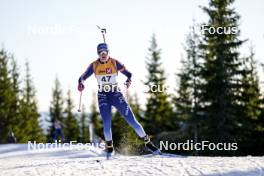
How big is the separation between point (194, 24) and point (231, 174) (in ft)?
104

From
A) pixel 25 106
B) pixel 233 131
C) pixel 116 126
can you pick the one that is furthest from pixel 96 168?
pixel 25 106

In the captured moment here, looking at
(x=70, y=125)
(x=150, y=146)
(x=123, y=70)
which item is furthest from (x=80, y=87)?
(x=70, y=125)

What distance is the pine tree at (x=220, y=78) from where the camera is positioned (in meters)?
27.1

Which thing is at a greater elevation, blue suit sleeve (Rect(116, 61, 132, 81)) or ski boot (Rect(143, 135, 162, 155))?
blue suit sleeve (Rect(116, 61, 132, 81))

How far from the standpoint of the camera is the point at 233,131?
27453mm

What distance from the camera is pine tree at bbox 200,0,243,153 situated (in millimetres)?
27141

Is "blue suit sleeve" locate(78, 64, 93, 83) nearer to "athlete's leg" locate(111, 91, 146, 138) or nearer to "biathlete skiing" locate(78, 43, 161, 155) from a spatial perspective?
"biathlete skiing" locate(78, 43, 161, 155)

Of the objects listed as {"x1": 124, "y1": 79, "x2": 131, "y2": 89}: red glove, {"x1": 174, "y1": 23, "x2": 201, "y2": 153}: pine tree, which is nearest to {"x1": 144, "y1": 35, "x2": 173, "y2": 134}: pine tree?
{"x1": 174, "y1": 23, "x2": 201, "y2": 153}: pine tree

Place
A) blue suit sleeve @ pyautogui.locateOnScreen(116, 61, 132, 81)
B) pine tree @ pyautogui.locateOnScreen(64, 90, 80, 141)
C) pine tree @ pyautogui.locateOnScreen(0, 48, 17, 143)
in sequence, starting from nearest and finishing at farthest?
blue suit sleeve @ pyautogui.locateOnScreen(116, 61, 132, 81), pine tree @ pyautogui.locateOnScreen(0, 48, 17, 143), pine tree @ pyautogui.locateOnScreen(64, 90, 80, 141)

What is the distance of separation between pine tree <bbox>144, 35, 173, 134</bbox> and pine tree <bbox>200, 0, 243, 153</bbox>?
1325 cm

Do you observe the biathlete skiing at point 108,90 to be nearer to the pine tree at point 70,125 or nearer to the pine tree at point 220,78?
the pine tree at point 220,78

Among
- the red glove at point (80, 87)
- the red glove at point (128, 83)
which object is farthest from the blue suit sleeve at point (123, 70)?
the red glove at point (80, 87)

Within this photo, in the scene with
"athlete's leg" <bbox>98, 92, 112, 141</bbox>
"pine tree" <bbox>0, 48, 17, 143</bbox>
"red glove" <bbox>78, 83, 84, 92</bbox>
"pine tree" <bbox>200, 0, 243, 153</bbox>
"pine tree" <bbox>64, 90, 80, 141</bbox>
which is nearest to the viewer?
"athlete's leg" <bbox>98, 92, 112, 141</bbox>

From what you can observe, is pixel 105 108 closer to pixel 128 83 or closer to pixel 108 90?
pixel 108 90
